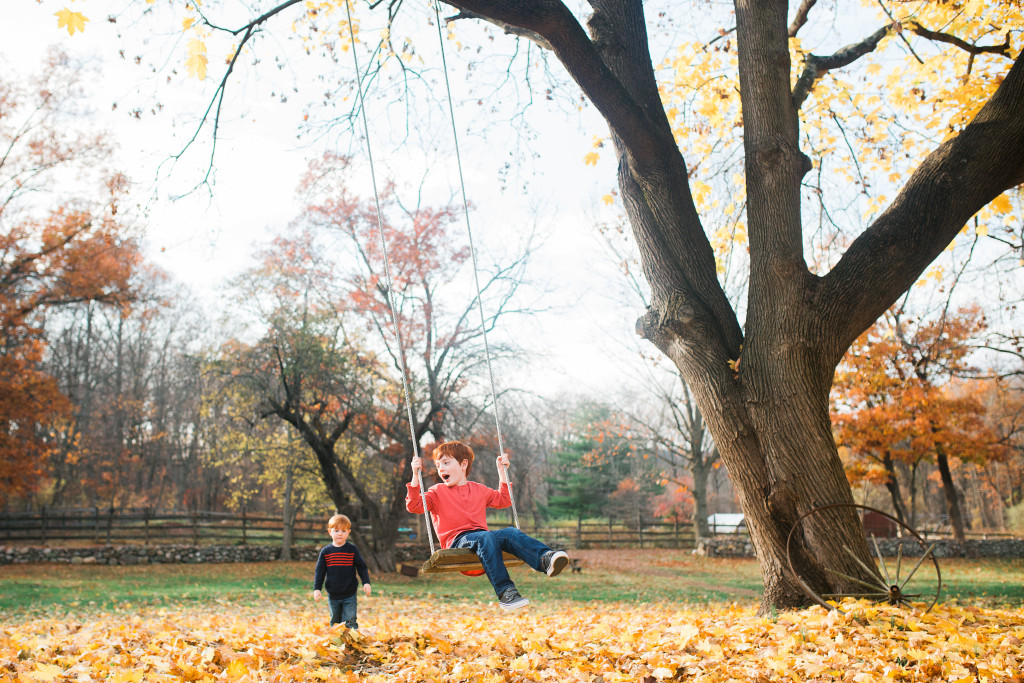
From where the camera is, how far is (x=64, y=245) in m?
16.6

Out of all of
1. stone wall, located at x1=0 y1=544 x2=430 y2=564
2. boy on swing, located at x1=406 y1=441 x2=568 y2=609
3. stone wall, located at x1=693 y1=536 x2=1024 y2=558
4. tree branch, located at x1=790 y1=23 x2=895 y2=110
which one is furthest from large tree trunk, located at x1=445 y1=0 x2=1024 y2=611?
stone wall, located at x1=693 y1=536 x2=1024 y2=558

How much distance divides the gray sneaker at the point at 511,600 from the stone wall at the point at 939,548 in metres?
18.1

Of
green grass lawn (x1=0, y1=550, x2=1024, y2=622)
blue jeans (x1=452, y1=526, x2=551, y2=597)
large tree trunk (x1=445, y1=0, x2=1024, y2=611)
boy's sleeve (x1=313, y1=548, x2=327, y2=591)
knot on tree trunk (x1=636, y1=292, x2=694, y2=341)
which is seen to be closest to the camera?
blue jeans (x1=452, y1=526, x2=551, y2=597)

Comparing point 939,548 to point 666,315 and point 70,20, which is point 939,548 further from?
point 70,20

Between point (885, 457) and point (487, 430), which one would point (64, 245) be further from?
point (885, 457)

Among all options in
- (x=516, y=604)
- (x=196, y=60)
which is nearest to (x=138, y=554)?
(x=196, y=60)

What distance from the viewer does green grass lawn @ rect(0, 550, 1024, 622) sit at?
1086 centimetres

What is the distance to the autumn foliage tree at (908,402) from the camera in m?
17.1

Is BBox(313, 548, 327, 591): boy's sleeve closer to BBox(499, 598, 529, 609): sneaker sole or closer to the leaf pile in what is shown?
the leaf pile

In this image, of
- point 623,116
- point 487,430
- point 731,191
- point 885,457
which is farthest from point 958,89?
point 885,457

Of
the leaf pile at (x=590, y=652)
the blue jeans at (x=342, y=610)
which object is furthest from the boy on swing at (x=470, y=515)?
the blue jeans at (x=342, y=610)

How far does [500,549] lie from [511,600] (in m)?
0.35

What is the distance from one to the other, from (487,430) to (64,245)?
10720mm

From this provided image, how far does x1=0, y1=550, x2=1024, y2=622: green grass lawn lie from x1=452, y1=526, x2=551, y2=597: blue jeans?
7.48m
